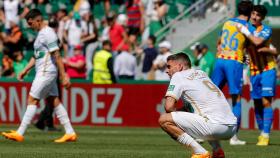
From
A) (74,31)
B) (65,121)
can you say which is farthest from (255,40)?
(74,31)

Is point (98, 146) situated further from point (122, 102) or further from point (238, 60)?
point (122, 102)

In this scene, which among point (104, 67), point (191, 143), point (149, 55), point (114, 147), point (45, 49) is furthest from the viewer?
point (149, 55)

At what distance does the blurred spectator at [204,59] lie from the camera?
84.3ft

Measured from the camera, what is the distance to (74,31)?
29.3m

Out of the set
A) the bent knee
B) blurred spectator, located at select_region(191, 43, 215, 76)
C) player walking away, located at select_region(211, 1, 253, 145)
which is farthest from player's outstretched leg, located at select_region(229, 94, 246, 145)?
blurred spectator, located at select_region(191, 43, 215, 76)

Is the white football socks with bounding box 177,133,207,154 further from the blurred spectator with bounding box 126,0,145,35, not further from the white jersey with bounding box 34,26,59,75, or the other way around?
the blurred spectator with bounding box 126,0,145,35

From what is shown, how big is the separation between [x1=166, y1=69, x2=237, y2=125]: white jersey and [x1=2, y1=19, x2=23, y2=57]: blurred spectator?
17.2m

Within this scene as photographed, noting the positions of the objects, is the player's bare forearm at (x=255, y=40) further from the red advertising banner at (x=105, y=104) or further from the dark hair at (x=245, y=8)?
the red advertising banner at (x=105, y=104)

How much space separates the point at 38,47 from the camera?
58.1ft

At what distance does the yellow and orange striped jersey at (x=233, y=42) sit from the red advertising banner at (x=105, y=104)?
7.52 meters

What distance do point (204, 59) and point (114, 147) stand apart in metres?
9.59

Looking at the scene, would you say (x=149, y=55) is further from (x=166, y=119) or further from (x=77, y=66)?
(x=166, y=119)

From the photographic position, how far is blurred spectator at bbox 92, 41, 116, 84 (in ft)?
84.0

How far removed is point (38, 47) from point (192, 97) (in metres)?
5.60
